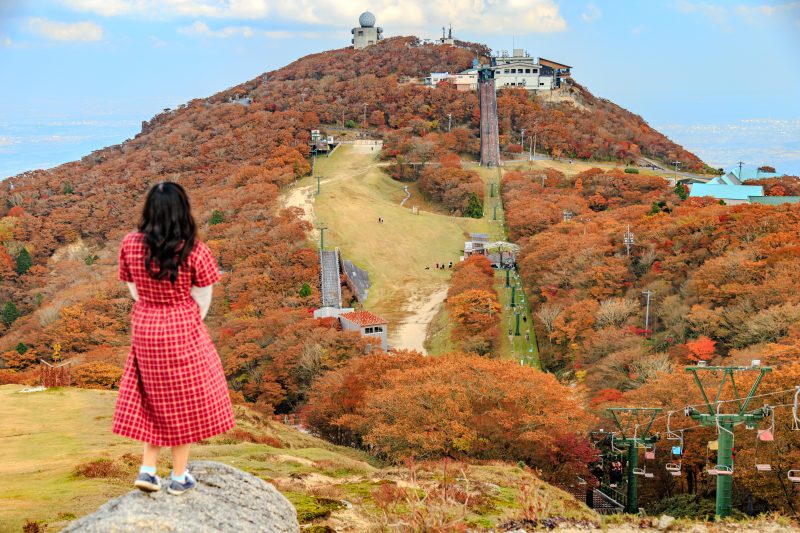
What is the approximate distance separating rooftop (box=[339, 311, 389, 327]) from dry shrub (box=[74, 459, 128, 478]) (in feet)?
83.8

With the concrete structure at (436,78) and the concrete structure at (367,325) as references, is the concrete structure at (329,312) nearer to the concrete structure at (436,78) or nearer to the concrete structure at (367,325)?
the concrete structure at (367,325)

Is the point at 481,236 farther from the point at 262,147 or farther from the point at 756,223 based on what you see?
the point at 262,147

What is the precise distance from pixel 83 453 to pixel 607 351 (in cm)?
2243

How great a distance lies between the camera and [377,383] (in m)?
27.7

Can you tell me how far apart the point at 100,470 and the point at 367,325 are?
85.4 ft

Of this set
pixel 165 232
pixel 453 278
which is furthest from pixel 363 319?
pixel 165 232

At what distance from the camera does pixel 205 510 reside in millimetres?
7219

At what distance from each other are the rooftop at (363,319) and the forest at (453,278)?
5.97 feet

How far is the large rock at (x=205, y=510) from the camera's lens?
22.2 feet

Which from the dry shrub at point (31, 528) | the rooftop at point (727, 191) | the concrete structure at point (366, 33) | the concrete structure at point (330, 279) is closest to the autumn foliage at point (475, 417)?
the dry shrub at point (31, 528)

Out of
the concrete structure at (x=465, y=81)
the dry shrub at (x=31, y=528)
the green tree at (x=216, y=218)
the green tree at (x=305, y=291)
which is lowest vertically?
the green tree at (x=305, y=291)

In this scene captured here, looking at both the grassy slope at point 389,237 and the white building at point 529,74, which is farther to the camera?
the white building at point 529,74

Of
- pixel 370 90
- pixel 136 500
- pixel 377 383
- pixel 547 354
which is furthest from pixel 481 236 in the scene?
pixel 136 500

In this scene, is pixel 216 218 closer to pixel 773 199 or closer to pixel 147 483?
pixel 773 199
